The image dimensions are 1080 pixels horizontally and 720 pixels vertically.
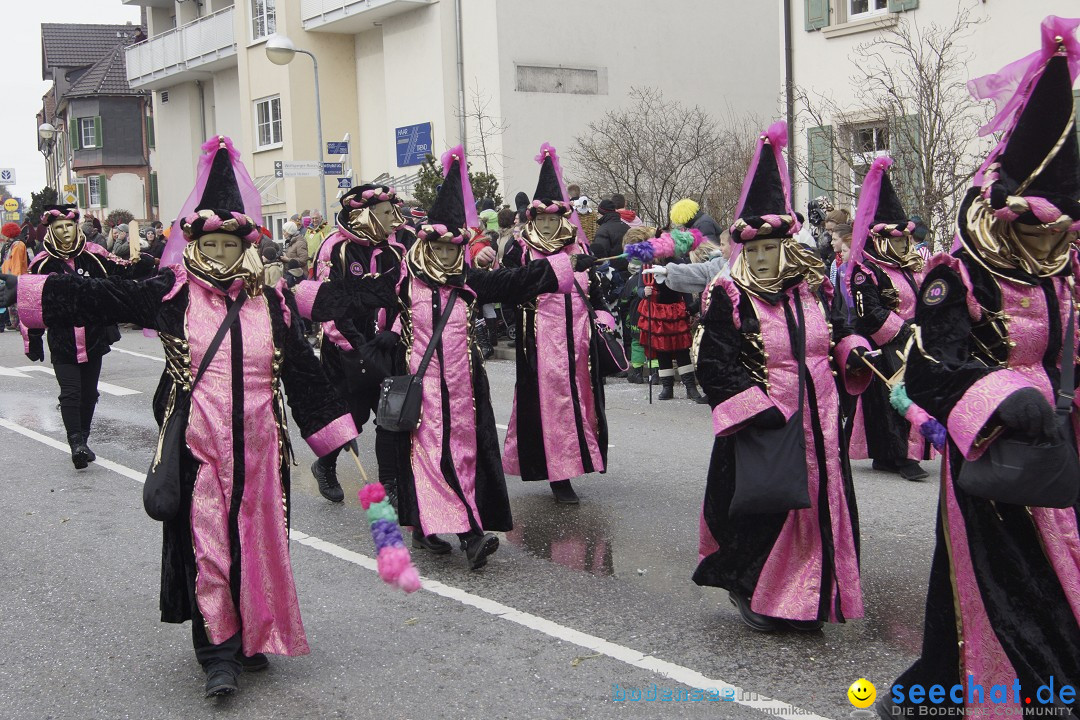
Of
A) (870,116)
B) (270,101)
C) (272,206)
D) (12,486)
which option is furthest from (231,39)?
(12,486)

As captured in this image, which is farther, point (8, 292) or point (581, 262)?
point (581, 262)

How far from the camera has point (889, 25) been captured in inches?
645

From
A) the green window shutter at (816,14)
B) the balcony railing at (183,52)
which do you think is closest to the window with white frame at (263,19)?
the balcony railing at (183,52)

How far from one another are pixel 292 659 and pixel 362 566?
55.3 inches

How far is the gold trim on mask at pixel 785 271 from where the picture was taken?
485 cm

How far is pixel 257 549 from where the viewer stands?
448 centimetres

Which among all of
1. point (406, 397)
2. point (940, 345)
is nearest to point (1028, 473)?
point (940, 345)

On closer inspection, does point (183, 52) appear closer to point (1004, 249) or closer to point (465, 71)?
point (465, 71)

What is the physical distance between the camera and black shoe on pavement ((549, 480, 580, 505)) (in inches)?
297

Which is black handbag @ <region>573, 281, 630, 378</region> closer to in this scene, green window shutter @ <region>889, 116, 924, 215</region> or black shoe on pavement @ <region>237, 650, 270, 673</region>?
black shoe on pavement @ <region>237, 650, 270, 673</region>

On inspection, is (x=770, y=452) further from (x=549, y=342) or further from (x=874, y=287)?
(x=874, y=287)

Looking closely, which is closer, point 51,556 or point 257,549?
point 257,549

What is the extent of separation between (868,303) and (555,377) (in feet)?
7.26

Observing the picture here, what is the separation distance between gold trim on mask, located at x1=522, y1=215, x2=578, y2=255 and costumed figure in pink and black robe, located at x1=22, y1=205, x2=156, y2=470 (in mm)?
3407
